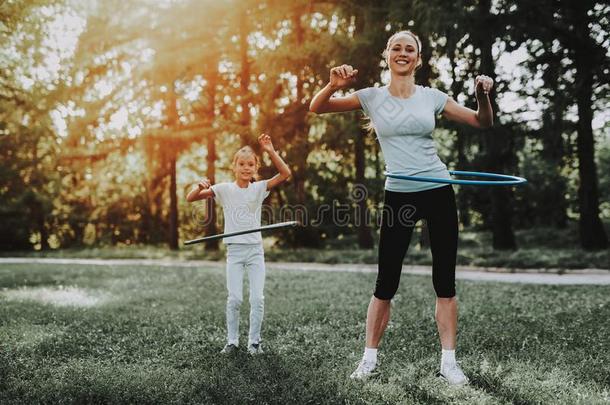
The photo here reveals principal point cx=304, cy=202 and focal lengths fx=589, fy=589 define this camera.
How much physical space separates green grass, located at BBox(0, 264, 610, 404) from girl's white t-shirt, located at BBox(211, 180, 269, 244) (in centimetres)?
108

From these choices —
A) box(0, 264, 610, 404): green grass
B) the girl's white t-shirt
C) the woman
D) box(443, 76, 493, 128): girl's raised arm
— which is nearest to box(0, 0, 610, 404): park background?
box(0, 264, 610, 404): green grass

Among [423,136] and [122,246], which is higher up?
[423,136]

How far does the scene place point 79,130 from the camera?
19812mm

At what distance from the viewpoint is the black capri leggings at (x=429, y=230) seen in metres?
4.07

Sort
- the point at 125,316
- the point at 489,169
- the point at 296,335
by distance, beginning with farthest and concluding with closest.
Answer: the point at 489,169
the point at 125,316
the point at 296,335

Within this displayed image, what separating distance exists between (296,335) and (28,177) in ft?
75.3

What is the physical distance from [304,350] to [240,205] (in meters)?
1.39

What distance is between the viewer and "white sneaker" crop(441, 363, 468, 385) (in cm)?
397

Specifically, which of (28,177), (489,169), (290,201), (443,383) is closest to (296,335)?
(443,383)

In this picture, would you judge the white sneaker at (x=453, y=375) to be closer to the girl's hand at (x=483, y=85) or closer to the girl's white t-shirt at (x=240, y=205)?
the girl's hand at (x=483, y=85)

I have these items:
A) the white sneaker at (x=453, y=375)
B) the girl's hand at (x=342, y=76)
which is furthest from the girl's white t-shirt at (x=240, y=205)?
the white sneaker at (x=453, y=375)

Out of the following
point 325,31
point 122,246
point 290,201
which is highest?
point 325,31

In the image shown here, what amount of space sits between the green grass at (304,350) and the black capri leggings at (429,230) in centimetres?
69

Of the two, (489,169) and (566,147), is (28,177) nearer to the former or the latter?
(489,169)
